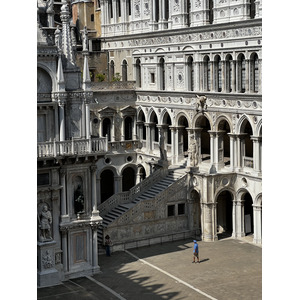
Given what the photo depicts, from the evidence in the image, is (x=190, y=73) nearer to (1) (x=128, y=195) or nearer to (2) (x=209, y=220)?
(1) (x=128, y=195)

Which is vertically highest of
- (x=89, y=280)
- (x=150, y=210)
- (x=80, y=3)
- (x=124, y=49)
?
(x=80, y=3)

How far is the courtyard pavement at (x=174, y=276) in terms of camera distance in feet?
90.5

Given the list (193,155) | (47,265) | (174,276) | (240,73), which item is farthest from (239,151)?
(47,265)

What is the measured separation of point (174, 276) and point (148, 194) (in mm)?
8504

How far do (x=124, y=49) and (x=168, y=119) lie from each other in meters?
6.26

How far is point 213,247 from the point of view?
35.1 meters

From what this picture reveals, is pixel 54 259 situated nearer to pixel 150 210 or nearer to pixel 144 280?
pixel 144 280

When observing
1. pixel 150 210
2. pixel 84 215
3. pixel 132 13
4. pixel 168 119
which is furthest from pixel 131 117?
pixel 84 215

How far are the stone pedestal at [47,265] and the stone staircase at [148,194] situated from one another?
604 cm

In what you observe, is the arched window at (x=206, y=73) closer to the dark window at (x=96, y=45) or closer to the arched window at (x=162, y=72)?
the arched window at (x=162, y=72)

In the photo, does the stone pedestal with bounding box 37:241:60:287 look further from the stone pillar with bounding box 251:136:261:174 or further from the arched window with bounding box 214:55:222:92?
the arched window with bounding box 214:55:222:92

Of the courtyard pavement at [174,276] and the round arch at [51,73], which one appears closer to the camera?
the courtyard pavement at [174,276]

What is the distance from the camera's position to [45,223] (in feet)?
93.6

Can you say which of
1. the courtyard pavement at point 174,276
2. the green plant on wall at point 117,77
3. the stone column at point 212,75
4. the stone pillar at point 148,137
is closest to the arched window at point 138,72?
the green plant on wall at point 117,77
